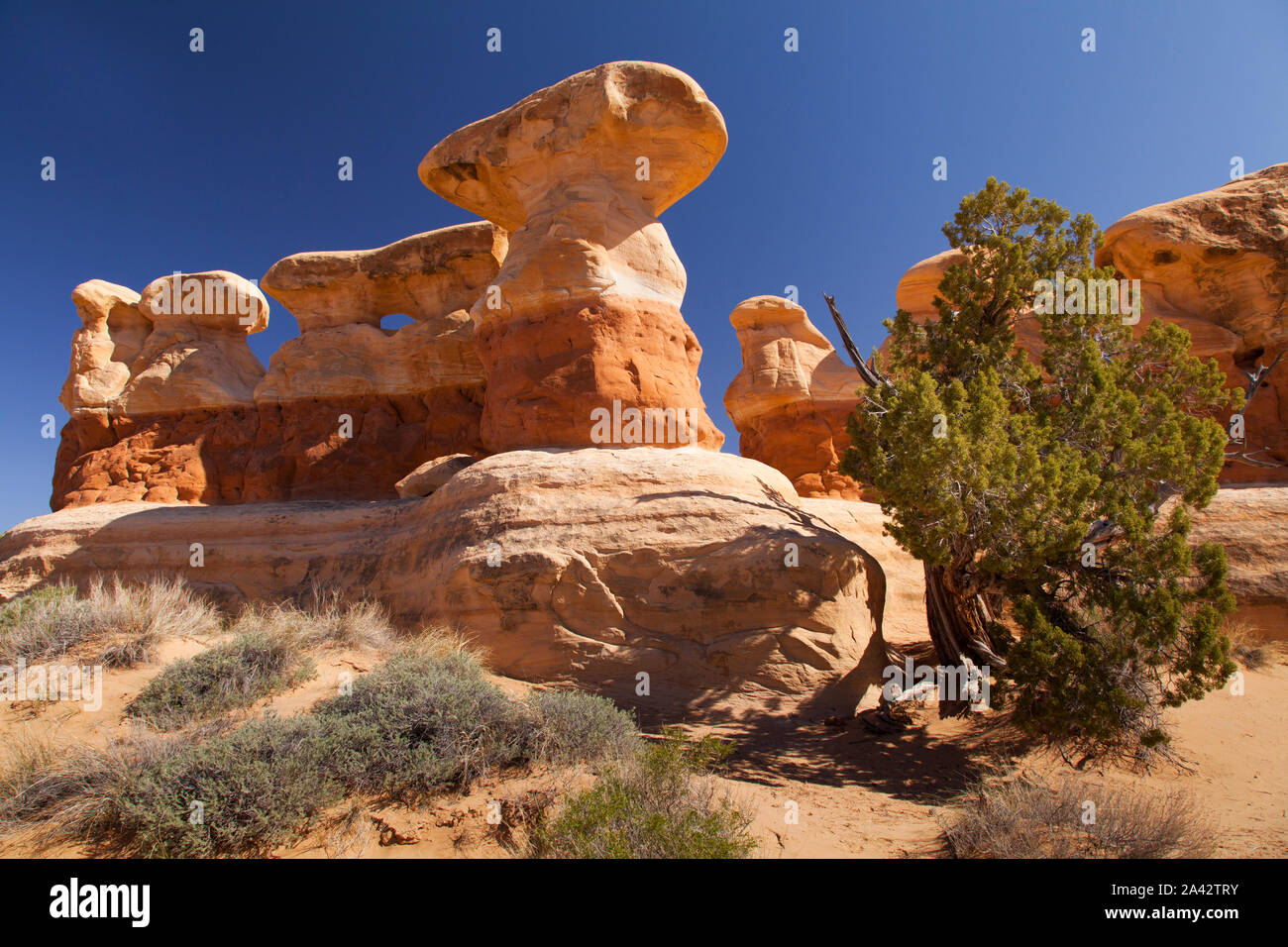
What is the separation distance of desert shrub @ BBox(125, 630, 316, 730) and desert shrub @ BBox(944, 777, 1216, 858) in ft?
18.7

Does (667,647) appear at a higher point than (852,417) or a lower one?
lower

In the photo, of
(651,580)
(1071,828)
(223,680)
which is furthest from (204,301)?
(1071,828)

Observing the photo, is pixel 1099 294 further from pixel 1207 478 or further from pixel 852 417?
pixel 852 417

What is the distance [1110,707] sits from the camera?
540cm

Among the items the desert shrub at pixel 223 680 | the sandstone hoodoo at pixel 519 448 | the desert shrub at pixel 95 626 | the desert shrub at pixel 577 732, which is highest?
the sandstone hoodoo at pixel 519 448

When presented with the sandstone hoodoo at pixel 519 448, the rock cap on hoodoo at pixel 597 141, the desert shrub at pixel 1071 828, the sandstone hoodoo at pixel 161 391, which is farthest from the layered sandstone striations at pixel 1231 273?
the sandstone hoodoo at pixel 161 391

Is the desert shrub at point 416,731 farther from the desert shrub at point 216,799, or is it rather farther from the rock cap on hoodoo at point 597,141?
the rock cap on hoodoo at point 597,141

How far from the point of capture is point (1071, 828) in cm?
414

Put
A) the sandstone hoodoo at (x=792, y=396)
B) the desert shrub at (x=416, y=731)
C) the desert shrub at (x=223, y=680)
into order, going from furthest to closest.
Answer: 1. the sandstone hoodoo at (x=792, y=396)
2. the desert shrub at (x=223, y=680)
3. the desert shrub at (x=416, y=731)

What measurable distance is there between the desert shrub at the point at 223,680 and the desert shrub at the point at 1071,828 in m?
5.69

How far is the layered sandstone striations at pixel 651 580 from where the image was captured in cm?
723

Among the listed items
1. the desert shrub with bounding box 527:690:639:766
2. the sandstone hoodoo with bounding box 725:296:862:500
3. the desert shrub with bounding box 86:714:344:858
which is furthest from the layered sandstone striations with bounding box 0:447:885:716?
the sandstone hoodoo with bounding box 725:296:862:500
